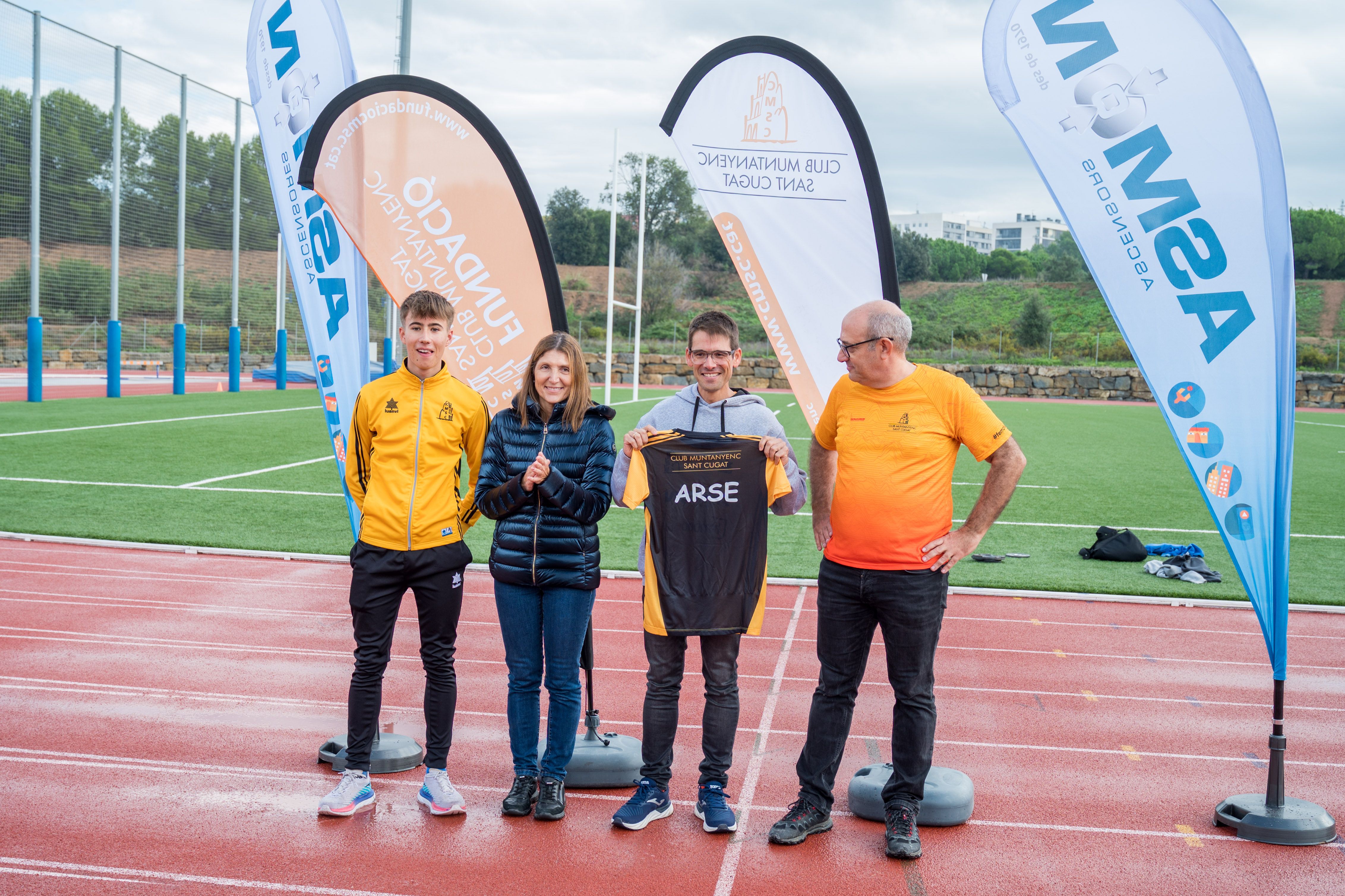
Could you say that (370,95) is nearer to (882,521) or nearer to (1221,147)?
(882,521)

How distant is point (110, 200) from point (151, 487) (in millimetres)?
15918

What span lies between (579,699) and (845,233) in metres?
2.21

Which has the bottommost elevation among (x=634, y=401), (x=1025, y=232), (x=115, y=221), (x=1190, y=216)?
(x=634, y=401)

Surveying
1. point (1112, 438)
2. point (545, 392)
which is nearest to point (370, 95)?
point (545, 392)

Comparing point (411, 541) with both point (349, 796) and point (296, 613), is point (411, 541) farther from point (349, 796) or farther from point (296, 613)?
point (296, 613)

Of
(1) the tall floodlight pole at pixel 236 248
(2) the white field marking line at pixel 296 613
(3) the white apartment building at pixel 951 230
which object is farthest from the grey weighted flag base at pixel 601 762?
(3) the white apartment building at pixel 951 230

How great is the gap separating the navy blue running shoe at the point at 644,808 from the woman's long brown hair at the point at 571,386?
1.25 metres

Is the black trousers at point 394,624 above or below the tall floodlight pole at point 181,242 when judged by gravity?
below

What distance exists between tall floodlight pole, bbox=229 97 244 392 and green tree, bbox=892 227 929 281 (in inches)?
1515

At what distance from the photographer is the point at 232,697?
4684 mm

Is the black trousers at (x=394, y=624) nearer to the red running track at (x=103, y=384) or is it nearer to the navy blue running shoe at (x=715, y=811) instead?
the navy blue running shoe at (x=715, y=811)

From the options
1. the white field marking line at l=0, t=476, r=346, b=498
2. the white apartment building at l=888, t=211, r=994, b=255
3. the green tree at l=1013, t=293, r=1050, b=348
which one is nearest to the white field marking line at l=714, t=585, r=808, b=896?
the white field marking line at l=0, t=476, r=346, b=498

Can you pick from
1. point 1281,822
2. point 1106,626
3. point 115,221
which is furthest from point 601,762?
point 115,221

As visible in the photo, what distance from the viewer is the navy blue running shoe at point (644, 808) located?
341 centimetres
